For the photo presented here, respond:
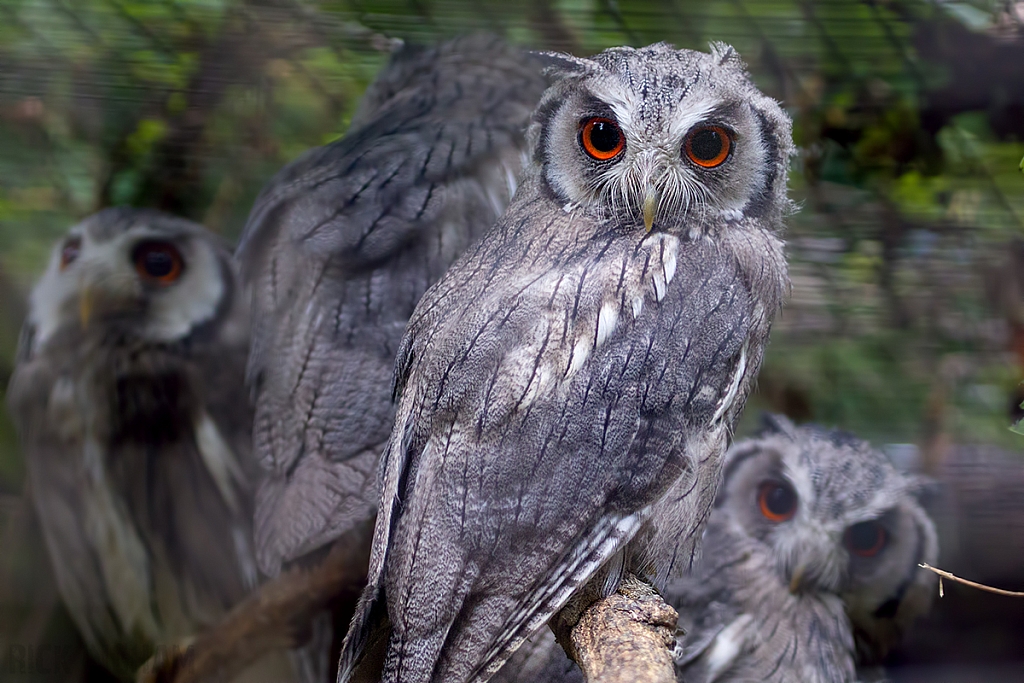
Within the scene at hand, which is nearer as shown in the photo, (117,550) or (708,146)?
(708,146)

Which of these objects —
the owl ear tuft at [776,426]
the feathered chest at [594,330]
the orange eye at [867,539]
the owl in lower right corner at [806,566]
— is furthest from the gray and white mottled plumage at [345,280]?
the orange eye at [867,539]

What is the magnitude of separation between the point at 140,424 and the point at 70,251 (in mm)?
407

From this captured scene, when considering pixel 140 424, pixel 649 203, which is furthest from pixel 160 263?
pixel 649 203

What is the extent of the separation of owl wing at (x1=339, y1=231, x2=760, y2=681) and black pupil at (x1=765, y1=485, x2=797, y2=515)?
0.92 m

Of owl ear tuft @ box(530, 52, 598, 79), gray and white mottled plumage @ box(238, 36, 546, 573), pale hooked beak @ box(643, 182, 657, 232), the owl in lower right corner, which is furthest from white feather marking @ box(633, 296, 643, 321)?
the owl in lower right corner

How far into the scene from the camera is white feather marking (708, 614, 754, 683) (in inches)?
69.5

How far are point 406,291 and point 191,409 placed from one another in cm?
60

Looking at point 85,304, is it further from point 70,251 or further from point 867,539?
point 867,539

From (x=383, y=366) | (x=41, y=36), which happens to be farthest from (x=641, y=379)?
(x=41, y=36)

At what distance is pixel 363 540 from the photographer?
5.49ft

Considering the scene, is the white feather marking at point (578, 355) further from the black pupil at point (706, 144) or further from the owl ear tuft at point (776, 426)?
the owl ear tuft at point (776, 426)

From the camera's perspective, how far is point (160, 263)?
1828mm

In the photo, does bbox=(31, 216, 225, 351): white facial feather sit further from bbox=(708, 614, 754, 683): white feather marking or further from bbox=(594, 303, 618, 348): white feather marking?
bbox=(708, 614, 754, 683): white feather marking

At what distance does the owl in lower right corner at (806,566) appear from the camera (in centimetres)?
180
